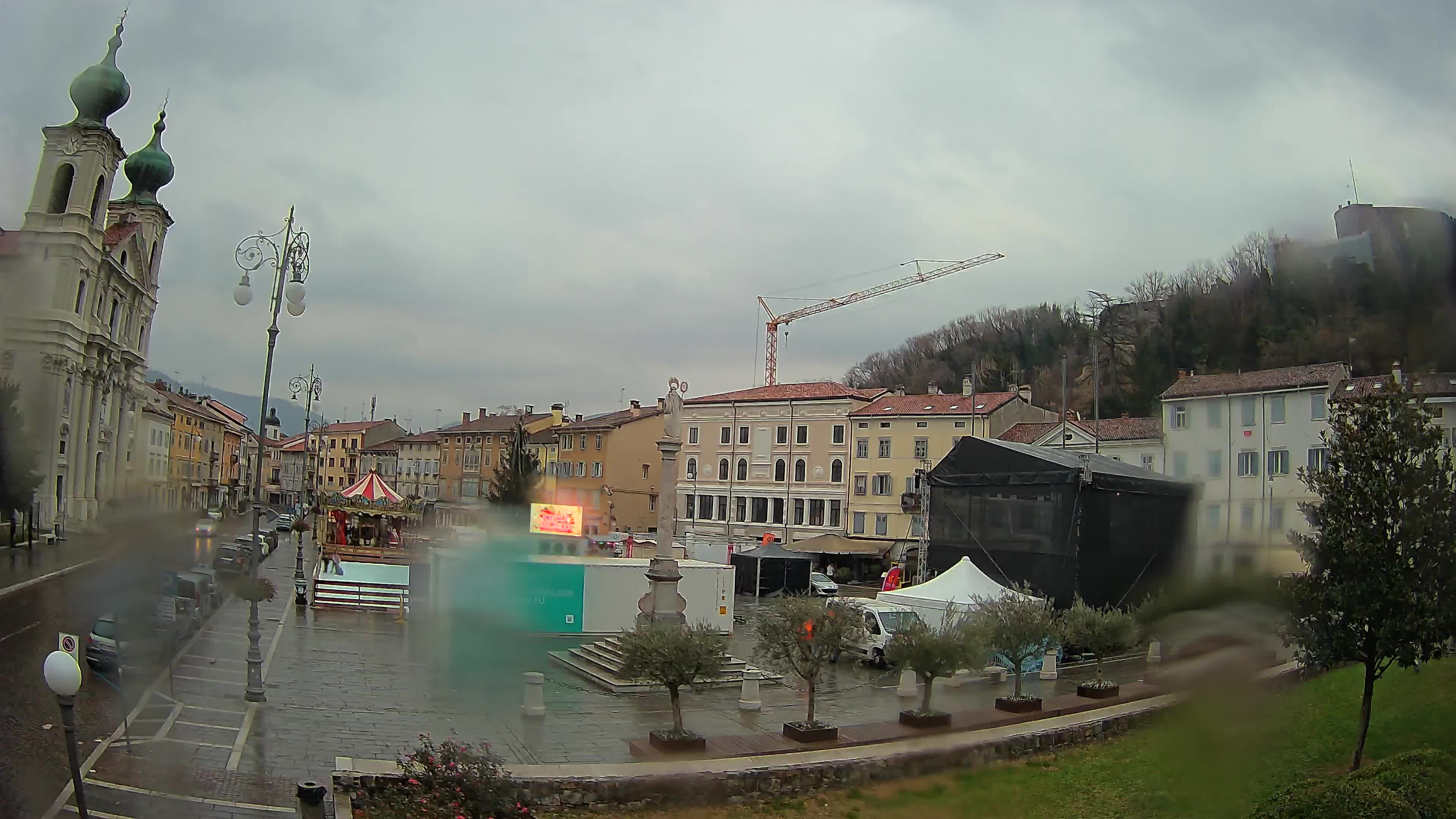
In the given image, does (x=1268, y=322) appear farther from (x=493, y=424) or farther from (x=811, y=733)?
(x=493, y=424)

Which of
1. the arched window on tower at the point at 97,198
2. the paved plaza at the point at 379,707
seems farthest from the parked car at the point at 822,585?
the arched window on tower at the point at 97,198

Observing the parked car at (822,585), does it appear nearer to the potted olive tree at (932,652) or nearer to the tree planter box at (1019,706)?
the tree planter box at (1019,706)

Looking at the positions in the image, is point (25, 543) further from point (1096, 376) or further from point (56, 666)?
point (1096, 376)

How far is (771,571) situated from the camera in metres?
37.6

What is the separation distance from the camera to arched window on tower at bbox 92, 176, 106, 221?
11.8ft

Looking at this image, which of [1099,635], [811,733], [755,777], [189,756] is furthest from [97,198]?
[1099,635]

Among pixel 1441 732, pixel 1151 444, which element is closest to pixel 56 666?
pixel 1151 444

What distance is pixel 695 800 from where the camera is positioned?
36.1 feet

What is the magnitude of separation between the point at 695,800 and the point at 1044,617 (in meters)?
8.66

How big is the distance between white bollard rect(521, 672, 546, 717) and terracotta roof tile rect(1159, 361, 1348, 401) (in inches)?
425

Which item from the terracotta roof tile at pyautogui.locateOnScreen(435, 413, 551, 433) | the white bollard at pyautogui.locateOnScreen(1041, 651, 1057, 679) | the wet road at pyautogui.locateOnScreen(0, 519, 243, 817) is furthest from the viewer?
the terracotta roof tile at pyautogui.locateOnScreen(435, 413, 551, 433)

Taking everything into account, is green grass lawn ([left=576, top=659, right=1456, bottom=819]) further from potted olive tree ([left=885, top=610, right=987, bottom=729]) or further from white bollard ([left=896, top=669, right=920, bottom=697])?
white bollard ([left=896, top=669, right=920, bottom=697])

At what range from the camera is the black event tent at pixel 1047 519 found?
16953 millimetres

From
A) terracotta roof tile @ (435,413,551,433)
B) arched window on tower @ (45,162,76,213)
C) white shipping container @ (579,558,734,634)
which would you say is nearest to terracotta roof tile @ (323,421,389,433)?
terracotta roof tile @ (435,413,551,433)
